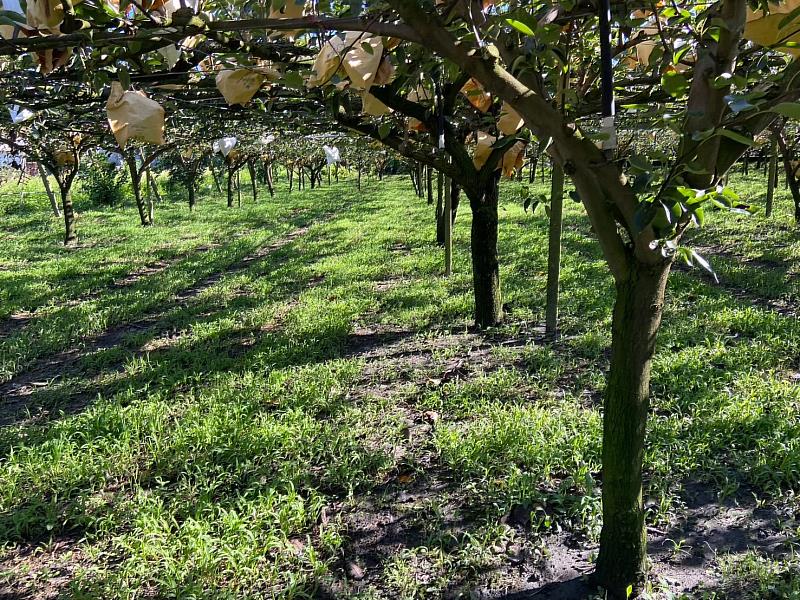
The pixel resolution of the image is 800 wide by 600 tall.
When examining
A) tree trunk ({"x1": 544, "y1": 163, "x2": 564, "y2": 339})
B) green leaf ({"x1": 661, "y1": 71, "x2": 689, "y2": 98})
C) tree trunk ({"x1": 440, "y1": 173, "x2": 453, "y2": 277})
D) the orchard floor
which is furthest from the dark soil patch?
tree trunk ({"x1": 440, "y1": 173, "x2": 453, "y2": 277})

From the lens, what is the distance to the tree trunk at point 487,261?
13.5ft

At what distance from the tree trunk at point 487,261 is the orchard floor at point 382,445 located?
0.19 metres

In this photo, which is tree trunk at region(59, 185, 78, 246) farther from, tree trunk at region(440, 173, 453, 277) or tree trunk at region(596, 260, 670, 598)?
tree trunk at region(596, 260, 670, 598)

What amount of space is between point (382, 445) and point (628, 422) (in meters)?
1.42

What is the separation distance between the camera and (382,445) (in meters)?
2.66

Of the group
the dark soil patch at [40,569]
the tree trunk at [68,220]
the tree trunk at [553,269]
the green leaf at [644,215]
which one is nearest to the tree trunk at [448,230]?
the tree trunk at [553,269]

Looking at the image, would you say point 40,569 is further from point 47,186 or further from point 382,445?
point 47,186

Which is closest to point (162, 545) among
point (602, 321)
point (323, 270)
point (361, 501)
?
point (361, 501)

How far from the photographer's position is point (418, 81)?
6.73 feet

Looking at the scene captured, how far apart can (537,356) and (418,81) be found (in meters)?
2.13

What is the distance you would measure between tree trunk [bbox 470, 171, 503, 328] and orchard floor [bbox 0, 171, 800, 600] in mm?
187

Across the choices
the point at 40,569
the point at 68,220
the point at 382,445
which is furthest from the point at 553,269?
the point at 68,220

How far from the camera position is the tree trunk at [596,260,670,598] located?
1.37 m

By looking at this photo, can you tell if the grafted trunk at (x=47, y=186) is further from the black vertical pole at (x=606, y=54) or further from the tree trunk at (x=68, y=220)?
the black vertical pole at (x=606, y=54)
